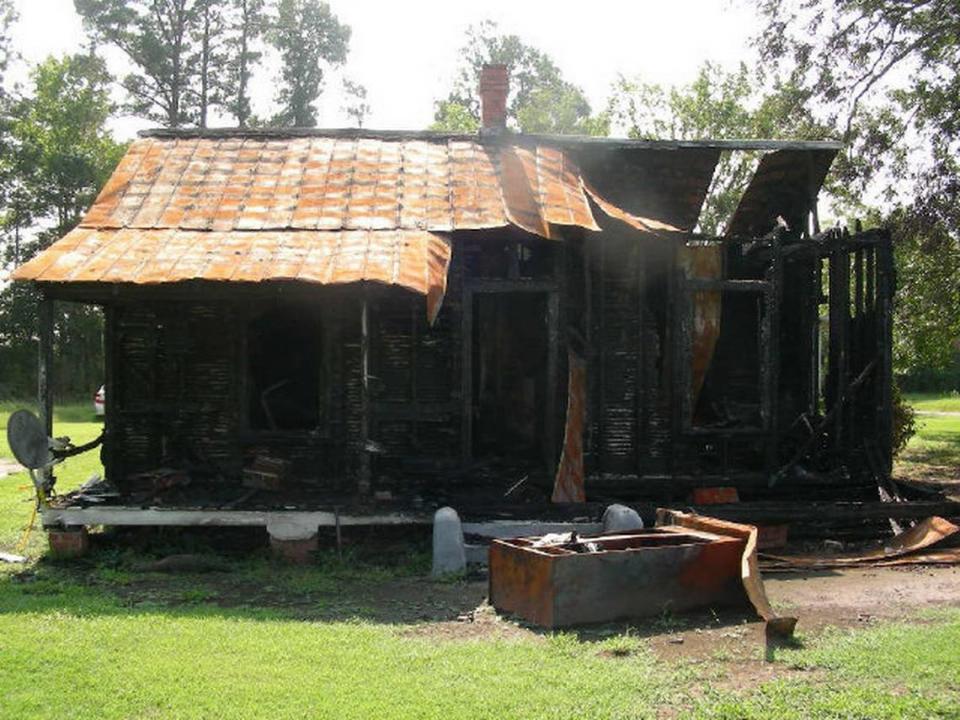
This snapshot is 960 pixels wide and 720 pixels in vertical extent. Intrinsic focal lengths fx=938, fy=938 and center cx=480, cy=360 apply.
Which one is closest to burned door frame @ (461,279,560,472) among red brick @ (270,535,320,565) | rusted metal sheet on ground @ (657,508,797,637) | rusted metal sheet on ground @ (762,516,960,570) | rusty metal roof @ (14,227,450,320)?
rusty metal roof @ (14,227,450,320)

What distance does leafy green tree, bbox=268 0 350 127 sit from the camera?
40.5m

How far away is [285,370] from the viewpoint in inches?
474

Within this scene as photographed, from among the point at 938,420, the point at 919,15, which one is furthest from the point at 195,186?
the point at 938,420

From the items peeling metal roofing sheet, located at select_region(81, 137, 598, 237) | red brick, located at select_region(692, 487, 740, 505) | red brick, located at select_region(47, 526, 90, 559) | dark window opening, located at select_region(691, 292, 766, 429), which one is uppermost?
peeling metal roofing sheet, located at select_region(81, 137, 598, 237)

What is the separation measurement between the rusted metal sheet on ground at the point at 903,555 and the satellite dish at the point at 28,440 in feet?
24.5

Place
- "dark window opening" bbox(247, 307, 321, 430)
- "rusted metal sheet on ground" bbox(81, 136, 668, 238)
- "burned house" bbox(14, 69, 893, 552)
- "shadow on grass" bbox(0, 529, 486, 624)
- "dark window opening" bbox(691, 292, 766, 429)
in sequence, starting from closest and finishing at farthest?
"shadow on grass" bbox(0, 529, 486, 624) < "burned house" bbox(14, 69, 893, 552) < "rusted metal sheet on ground" bbox(81, 136, 668, 238) < "dark window opening" bbox(247, 307, 321, 430) < "dark window opening" bbox(691, 292, 766, 429)

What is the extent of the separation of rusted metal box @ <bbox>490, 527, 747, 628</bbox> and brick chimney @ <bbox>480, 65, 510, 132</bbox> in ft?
24.9

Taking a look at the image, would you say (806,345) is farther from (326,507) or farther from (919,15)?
(919,15)

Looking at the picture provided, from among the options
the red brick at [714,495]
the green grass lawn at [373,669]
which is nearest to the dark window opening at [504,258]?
the red brick at [714,495]

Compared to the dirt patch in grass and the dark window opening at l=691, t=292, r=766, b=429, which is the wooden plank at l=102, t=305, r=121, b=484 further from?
the dark window opening at l=691, t=292, r=766, b=429

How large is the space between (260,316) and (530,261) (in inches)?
135

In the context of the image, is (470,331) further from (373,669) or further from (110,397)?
(373,669)

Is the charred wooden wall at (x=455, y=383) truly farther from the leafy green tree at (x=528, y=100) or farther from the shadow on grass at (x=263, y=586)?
the leafy green tree at (x=528, y=100)

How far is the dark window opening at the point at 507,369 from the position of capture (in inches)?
503
